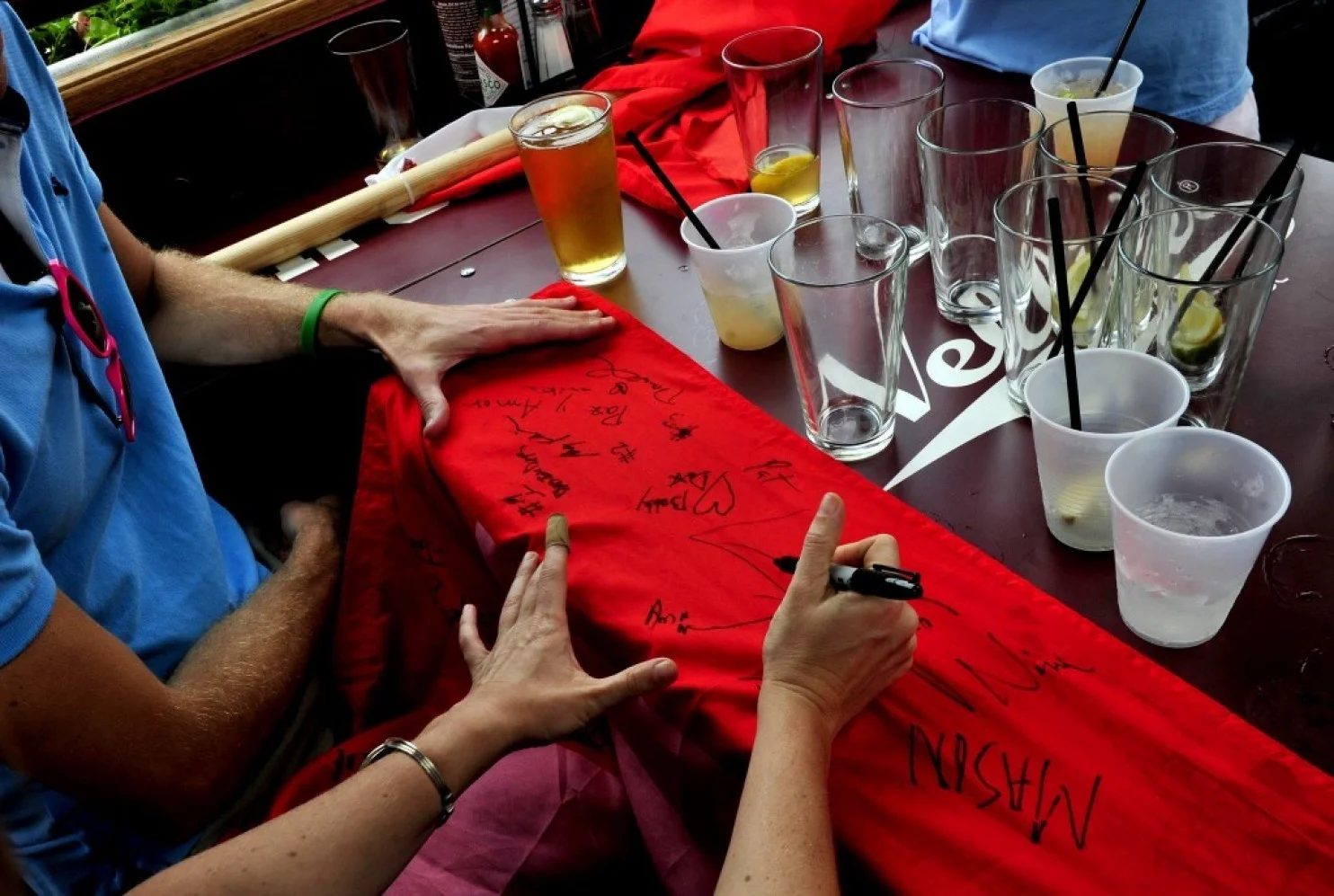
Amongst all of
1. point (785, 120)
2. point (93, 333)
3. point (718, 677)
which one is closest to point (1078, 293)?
point (718, 677)

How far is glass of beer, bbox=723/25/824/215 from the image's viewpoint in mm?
1313

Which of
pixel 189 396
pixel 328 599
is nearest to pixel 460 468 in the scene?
pixel 328 599

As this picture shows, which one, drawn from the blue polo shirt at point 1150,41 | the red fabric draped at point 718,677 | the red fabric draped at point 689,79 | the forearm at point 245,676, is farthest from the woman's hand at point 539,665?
the blue polo shirt at point 1150,41

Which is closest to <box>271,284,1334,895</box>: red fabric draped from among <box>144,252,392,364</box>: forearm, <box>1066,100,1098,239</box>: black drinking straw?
<box>144,252,392,364</box>: forearm

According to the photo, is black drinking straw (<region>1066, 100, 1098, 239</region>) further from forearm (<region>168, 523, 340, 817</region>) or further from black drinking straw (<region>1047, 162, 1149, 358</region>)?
forearm (<region>168, 523, 340, 817</region>)

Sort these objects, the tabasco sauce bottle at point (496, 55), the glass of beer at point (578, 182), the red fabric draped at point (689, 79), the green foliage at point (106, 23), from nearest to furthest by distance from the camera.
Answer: the glass of beer at point (578, 182) → the red fabric draped at point (689, 79) → the tabasco sauce bottle at point (496, 55) → the green foliage at point (106, 23)

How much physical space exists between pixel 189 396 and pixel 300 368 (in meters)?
0.18

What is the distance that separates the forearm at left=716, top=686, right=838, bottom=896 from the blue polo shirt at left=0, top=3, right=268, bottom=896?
2.04 feet

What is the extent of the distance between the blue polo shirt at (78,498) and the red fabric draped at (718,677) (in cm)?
20

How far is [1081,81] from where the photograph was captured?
125 centimetres

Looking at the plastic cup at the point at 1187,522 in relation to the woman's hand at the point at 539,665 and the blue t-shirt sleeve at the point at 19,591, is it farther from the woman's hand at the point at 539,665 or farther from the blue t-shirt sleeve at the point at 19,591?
the blue t-shirt sleeve at the point at 19,591

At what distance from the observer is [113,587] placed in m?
1.09

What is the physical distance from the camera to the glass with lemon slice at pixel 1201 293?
0.79 meters

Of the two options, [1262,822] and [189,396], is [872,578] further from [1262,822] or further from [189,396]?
[189,396]
